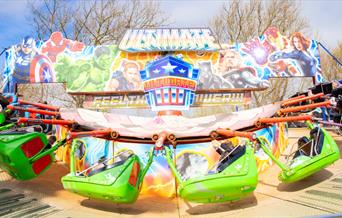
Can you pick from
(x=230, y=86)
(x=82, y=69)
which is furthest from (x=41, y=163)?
(x=230, y=86)

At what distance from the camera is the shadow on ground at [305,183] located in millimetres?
5453

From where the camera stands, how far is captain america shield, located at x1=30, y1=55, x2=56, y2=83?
472 inches

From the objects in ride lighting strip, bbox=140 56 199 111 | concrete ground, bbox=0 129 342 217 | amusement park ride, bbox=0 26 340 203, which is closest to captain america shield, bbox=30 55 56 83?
ride lighting strip, bbox=140 56 199 111

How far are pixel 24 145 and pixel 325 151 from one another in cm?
512

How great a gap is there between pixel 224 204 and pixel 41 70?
962 cm

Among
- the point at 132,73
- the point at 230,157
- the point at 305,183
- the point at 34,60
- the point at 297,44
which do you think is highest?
the point at 297,44

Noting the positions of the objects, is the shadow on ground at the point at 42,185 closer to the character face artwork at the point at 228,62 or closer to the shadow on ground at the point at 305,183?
the shadow on ground at the point at 305,183

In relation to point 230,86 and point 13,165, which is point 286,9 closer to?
point 230,86

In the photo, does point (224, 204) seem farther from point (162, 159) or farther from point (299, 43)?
point (299, 43)

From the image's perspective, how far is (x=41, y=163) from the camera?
221 inches

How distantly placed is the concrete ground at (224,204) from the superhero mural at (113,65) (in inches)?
247

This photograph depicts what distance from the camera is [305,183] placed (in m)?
5.61

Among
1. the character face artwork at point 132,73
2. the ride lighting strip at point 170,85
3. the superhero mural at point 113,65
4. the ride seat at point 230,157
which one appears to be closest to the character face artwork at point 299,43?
the superhero mural at point 113,65

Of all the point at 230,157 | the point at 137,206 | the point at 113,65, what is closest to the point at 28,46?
the point at 113,65
